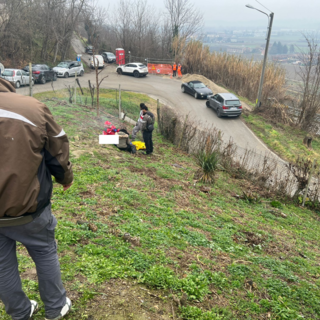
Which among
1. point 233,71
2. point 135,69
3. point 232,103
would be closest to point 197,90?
point 232,103

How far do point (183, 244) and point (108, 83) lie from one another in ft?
86.2

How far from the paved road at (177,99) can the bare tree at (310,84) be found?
4.19m

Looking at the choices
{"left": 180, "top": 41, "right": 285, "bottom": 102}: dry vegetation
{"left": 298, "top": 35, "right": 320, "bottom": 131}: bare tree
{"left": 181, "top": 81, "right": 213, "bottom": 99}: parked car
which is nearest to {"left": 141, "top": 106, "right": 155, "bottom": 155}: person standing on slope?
{"left": 298, "top": 35, "right": 320, "bottom": 131}: bare tree

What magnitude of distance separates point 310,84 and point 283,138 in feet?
15.0

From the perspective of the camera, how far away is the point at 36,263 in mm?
2682

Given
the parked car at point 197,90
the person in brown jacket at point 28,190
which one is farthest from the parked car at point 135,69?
the person in brown jacket at point 28,190

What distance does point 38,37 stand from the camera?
35.8m

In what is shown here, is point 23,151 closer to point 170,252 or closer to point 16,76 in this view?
point 170,252

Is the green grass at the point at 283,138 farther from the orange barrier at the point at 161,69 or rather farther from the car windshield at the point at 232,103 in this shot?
the orange barrier at the point at 161,69

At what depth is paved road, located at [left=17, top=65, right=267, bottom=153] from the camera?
19.9 metres

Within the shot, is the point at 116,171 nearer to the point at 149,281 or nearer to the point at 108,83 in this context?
the point at 149,281

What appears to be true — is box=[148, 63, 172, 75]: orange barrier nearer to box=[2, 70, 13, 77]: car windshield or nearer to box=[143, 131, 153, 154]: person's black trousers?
box=[2, 70, 13, 77]: car windshield

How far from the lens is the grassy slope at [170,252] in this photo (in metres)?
3.53

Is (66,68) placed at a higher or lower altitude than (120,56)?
lower
